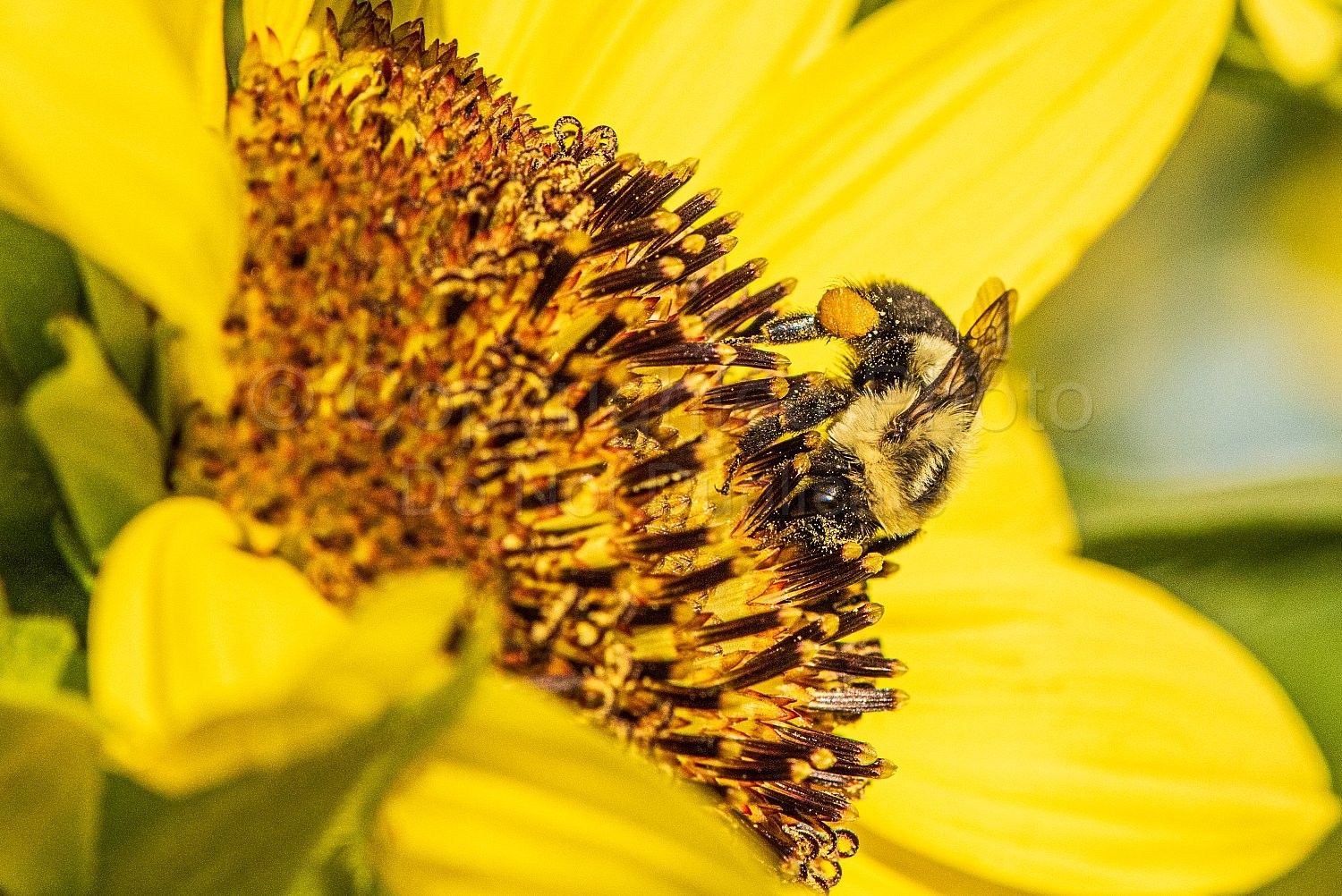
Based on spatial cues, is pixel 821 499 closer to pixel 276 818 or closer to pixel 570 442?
pixel 570 442

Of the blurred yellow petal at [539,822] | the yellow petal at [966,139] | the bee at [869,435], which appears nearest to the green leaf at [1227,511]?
the yellow petal at [966,139]

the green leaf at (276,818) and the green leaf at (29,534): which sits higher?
the green leaf at (29,534)

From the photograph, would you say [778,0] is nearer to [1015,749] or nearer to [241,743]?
[1015,749]

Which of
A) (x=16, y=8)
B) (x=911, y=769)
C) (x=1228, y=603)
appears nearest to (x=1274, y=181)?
(x=1228, y=603)

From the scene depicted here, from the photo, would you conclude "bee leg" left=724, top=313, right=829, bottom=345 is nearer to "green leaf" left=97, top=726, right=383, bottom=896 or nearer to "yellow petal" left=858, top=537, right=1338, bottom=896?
"yellow petal" left=858, top=537, right=1338, bottom=896

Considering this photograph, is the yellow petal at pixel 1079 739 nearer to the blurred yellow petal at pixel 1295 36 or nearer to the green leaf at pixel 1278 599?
the green leaf at pixel 1278 599

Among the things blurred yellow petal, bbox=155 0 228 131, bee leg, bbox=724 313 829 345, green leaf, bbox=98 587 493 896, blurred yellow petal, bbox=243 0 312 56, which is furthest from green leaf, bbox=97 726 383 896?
bee leg, bbox=724 313 829 345
